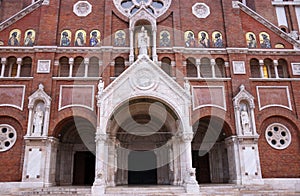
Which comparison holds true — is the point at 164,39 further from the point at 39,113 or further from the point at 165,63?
the point at 39,113

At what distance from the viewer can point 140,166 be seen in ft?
71.1

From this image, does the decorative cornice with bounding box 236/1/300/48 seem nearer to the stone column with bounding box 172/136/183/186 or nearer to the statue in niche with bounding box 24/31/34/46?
the stone column with bounding box 172/136/183/186

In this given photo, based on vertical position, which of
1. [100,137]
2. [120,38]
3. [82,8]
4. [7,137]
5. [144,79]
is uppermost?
[82,8]

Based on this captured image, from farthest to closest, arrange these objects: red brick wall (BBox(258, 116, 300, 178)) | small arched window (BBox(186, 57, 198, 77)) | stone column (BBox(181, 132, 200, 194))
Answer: small arched window (BBox(186, 57, 198, 77))
red brick wall (BBox(258, 116, 300, 178))
stone column (BBox(181, 132, 200, 194))

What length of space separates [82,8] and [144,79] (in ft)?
26.6

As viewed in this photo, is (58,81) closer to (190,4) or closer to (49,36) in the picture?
(49,36)

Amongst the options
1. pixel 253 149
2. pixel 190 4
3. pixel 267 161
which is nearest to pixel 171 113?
pixel 253 149

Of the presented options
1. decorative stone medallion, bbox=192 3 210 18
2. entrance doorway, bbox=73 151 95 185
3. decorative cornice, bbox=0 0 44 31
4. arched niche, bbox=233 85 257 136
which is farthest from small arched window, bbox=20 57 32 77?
arched niche, bbox=233 85 257 136

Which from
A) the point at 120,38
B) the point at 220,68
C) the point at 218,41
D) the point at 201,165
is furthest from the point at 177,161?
the point at 120,38

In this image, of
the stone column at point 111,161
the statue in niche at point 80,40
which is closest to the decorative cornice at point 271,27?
the statue in niche at point 80,40

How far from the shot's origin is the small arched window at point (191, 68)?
20.1 meters

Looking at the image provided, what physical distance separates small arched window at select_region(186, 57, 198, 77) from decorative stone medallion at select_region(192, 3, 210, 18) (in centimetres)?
357

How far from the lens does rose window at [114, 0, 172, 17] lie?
68.7 feet

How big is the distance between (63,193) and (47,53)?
30.6 ft
